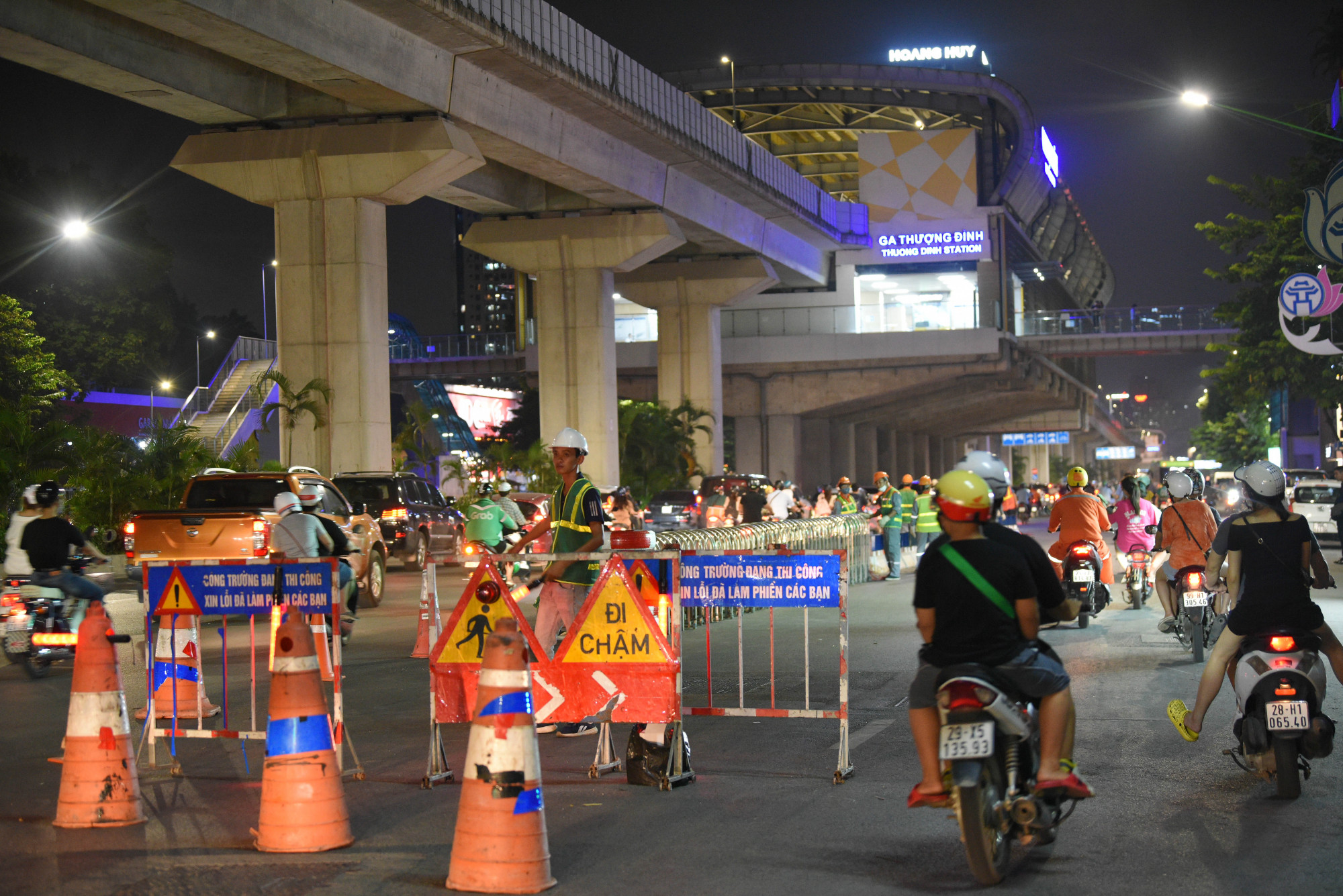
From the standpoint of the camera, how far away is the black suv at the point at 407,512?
25.7 m

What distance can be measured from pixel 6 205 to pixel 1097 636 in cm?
5025

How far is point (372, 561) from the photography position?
20.2 m

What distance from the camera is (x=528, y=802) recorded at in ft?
18.8

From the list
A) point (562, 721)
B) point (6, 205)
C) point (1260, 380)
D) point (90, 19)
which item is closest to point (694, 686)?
point (562, 721)

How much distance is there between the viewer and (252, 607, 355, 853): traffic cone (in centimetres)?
633

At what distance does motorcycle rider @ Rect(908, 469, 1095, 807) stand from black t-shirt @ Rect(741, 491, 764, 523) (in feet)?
76.6

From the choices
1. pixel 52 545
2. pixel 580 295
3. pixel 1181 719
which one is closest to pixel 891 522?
pixel 52 545

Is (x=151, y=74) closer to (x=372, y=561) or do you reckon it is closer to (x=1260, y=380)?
(x=372, y=561)

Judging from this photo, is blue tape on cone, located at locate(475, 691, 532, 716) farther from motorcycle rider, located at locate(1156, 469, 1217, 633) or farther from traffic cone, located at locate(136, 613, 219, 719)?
motorcycle rider, located at locate(1156, 469, 1217, 633)

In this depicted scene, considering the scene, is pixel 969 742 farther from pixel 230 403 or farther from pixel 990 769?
pixel 230 403

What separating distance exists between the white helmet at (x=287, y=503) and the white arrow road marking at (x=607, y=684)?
16.9 ft

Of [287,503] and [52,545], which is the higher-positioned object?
[287,503]

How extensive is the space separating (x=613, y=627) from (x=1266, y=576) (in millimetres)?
3530

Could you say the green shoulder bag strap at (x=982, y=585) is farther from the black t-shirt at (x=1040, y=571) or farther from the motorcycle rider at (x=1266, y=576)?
the motorcycle rider at (x=1266, y=576)
